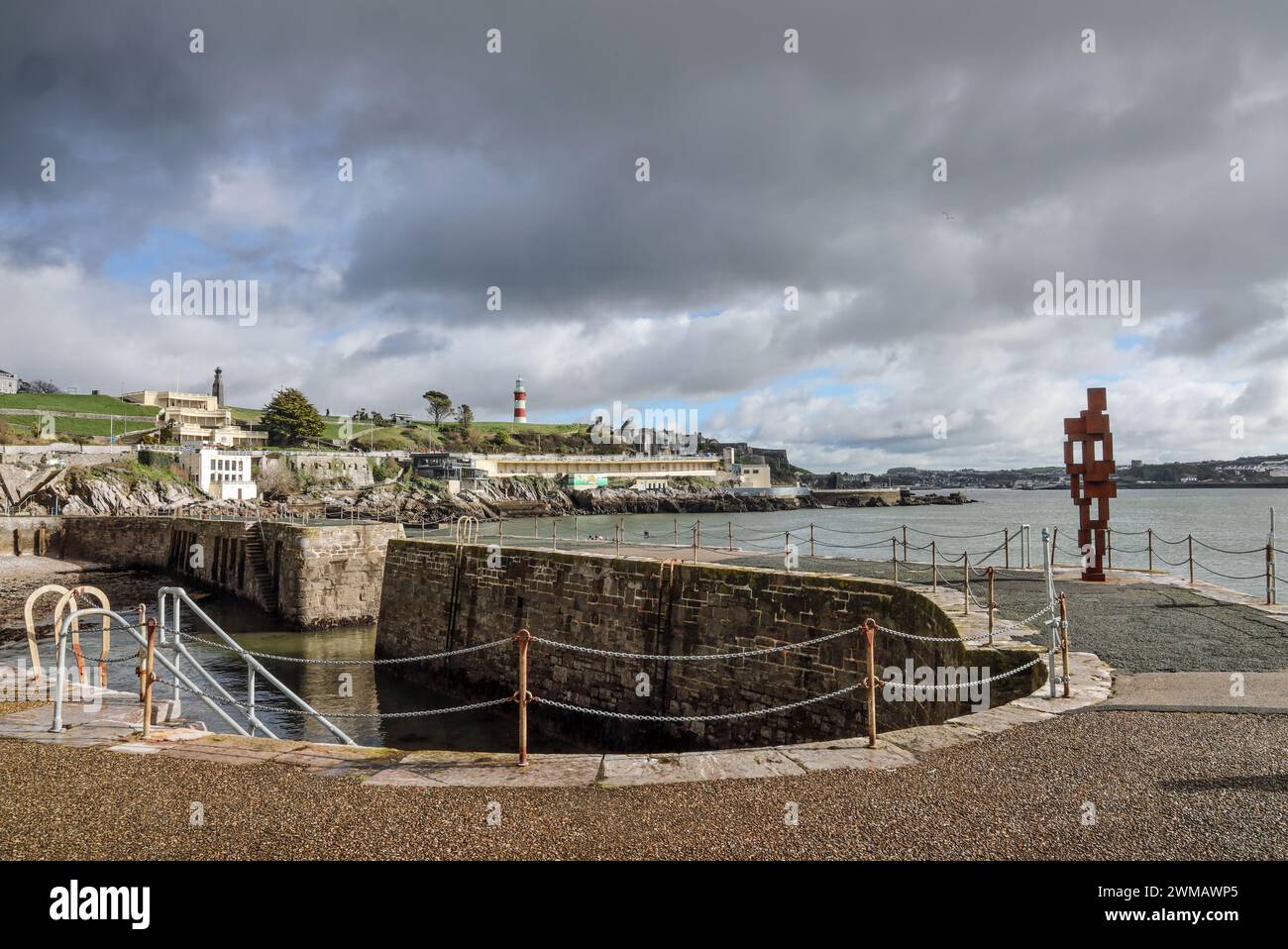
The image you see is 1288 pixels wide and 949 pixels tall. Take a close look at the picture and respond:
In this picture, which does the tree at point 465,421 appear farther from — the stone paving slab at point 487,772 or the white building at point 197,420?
the stone paving slab at point 487,772

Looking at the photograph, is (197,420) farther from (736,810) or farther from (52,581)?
(736,810)

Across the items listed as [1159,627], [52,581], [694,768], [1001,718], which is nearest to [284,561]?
[52,581]

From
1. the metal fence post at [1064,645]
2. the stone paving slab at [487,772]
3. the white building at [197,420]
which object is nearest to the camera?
the stone paving slab at [487,772]

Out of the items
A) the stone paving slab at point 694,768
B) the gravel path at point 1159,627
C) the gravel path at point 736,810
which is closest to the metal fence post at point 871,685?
the gravel path at point 736,810

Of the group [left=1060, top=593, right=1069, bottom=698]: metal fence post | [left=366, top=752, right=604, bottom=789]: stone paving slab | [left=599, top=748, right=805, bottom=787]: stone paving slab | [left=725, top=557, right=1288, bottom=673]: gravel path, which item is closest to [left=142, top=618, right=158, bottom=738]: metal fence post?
[left=366, top=752, right=604, bottom=789]: stone paving slab

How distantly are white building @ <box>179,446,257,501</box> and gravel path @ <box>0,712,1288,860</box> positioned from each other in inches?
2645

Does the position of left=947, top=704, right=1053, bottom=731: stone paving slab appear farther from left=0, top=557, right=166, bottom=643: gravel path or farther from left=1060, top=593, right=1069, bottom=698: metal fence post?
left=0, top=557, right=166, bottom=643: gravel path

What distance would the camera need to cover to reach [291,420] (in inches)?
3686

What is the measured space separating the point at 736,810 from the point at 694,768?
923 mm

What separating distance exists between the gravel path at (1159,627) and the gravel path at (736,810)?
2894 mm

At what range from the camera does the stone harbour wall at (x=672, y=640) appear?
33.8ft
